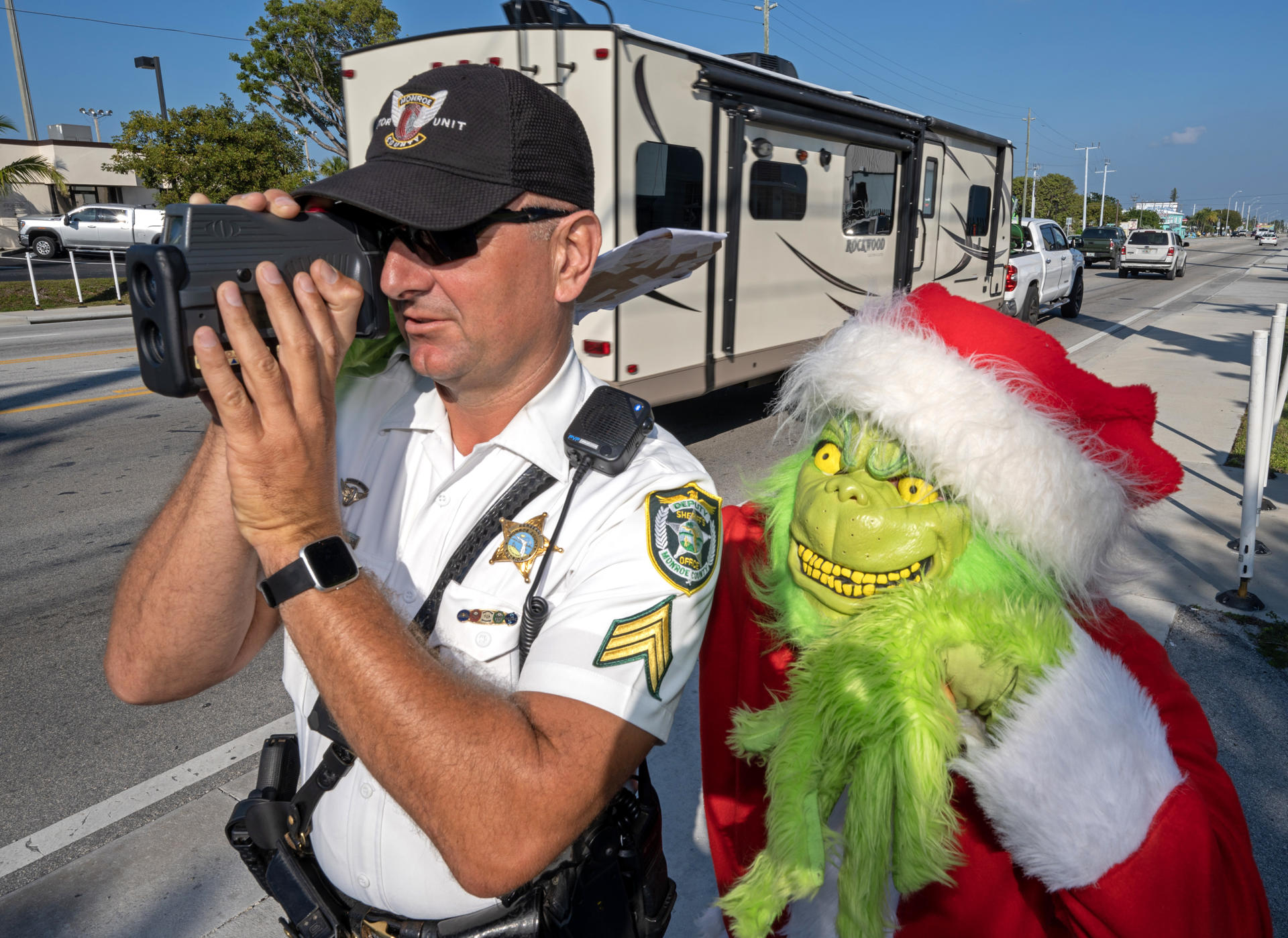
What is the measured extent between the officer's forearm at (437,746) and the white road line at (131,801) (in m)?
2.32

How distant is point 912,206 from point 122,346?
1121 centimetres

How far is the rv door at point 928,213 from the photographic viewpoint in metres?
9.97

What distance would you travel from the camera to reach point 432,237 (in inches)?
51.8

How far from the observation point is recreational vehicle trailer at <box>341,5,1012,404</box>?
5680 mm

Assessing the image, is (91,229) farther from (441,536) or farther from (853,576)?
(853,576)

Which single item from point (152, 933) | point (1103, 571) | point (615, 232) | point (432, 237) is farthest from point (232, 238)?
point (615, 232)

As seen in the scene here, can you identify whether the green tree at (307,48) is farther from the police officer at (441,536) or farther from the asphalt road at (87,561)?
the police officer at (441,536)

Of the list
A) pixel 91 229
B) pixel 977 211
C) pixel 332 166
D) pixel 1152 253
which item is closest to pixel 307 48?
pixel 332 166

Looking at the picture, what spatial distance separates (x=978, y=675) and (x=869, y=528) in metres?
0.28

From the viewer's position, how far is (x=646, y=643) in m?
1.20

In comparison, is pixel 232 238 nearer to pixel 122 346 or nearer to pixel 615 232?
pixel 615 232

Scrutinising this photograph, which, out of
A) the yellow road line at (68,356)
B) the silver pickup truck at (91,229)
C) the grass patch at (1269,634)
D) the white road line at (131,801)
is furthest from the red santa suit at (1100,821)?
the silver pickup truck at (91,229)

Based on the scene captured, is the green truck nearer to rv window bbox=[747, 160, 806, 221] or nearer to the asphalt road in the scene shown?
the asphalt road

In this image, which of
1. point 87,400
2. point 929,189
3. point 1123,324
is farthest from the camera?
point 1123,324
